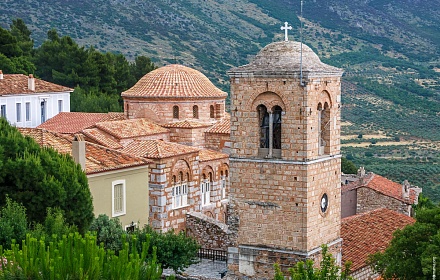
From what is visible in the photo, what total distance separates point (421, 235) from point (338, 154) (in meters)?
3.87

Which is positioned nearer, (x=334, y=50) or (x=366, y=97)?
(x=366, y=97)

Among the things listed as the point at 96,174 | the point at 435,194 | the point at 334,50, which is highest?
the point at 334,50

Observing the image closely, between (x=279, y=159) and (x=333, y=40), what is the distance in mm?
70567

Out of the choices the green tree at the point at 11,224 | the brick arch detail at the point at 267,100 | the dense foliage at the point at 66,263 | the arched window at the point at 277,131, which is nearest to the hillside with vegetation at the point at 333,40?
the arched window at the point at 277,131

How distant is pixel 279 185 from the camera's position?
25.1 m

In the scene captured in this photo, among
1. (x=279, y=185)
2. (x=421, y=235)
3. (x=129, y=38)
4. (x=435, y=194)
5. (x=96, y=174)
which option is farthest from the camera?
(x=129, y=38)

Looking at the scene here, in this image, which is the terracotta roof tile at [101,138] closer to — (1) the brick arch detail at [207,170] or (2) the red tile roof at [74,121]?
(2) the red tile roof at [74,121]

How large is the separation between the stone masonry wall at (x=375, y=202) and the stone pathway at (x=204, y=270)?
420 inches

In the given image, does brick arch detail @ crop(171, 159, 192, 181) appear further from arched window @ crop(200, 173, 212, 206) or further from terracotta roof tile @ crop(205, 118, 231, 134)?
terracotta roof tile @ crop(205, 118, 231, 134)

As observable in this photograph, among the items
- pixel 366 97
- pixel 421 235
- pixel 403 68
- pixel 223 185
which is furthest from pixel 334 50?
pixel 421 235

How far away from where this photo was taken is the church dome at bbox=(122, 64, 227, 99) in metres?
39.9

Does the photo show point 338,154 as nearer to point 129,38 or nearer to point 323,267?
point 323,267

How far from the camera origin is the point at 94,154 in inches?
1265

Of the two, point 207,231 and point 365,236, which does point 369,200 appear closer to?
point 207,231
